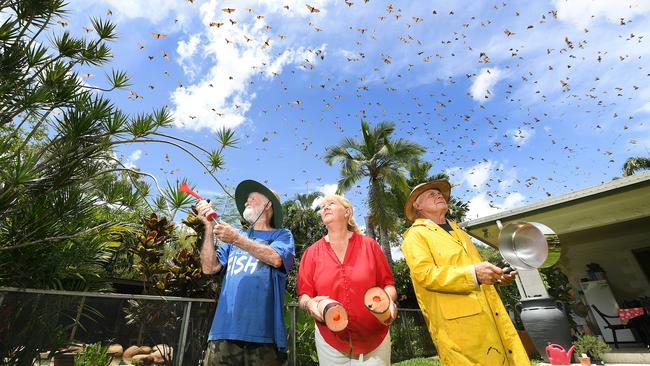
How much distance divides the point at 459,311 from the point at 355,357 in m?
0.66

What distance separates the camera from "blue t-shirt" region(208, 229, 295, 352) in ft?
6.55

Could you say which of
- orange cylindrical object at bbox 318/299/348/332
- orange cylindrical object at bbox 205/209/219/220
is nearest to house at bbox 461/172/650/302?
orange cylindrical object at bbox 318/299/348/332

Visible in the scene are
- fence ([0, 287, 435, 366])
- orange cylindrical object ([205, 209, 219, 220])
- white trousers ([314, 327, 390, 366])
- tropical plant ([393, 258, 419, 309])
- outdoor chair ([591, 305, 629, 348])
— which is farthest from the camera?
tropical plant ([393, 258, 419, 309])

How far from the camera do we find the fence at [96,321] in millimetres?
2436

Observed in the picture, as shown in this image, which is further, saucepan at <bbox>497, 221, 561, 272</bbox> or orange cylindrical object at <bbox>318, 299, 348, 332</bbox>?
saucepan at <bbox>497, 221, 561, 272</bbox>

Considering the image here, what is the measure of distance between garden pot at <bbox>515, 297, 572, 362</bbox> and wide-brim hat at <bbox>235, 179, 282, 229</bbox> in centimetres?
534

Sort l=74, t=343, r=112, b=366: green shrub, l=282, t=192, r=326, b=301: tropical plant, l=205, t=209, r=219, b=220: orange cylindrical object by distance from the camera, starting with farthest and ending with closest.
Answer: l=282, t=192, r=326, b=301: tropical plant → l=74, t=343, r=112, b=366: green shrub → l=205, t=209, r=219, b=220: orange cylindrical object

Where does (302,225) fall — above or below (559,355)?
above

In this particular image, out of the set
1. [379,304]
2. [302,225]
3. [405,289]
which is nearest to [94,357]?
[379,304]

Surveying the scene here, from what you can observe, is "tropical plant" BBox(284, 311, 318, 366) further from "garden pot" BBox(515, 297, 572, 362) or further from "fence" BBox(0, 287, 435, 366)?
"garden pot" BBox(515, 297, 572, 362)

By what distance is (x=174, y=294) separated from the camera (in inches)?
180

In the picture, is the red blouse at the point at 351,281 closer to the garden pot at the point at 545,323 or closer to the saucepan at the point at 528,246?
the saucepan at the point at 528,246

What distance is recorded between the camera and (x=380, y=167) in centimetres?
1823

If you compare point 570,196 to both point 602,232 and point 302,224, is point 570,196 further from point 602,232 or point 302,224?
point 302,224
